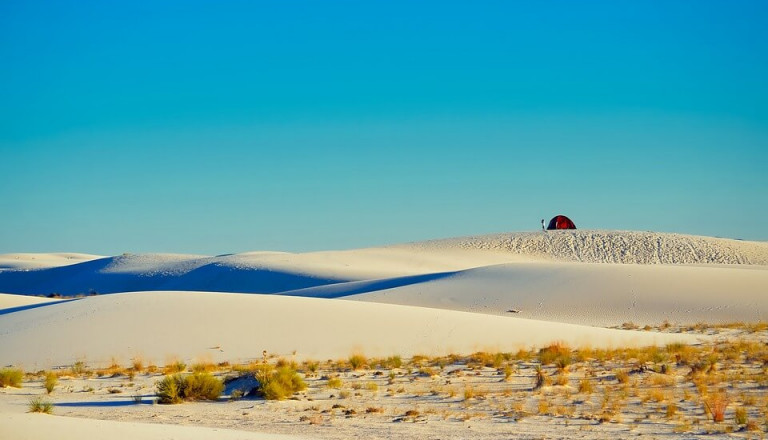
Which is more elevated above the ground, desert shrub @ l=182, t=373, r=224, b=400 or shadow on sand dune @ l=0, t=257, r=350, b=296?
shadow on sand dune @ l=0, t=257, r=350, b=296

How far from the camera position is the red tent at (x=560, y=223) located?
96.6 metres

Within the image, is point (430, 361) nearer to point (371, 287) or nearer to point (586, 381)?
point (586, 381)

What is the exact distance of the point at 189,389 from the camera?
50.6 feet

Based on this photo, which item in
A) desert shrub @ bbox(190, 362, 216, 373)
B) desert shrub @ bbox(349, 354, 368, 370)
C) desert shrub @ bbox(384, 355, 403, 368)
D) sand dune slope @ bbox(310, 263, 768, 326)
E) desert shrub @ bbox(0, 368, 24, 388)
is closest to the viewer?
desert shrub @ bbox(0, 368, 24, 388)

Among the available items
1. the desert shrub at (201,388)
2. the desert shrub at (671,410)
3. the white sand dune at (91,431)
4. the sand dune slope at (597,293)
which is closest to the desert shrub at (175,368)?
the desert shrub at (201,388)

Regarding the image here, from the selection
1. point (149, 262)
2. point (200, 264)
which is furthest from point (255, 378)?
point (149, 262)

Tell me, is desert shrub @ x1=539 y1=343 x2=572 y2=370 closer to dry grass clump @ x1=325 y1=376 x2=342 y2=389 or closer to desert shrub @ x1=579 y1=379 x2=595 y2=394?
desert shrub @ x1=579 y1=379 x2=595 y2=394

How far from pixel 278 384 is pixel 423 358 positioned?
A: 6.93m

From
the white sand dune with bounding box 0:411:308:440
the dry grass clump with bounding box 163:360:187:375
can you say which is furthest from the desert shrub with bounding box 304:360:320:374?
the white sand dune with bounding box 0:411:308:440

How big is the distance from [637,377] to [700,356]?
3.80 metres

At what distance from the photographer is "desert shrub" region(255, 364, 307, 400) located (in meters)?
15.3

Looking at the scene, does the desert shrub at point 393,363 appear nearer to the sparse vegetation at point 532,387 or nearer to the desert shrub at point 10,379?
the sparse vegetation at point 532,387

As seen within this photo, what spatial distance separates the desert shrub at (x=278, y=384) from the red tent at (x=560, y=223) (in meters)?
82.7

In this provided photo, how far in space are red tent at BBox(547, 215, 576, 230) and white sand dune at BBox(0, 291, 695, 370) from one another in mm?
67602
